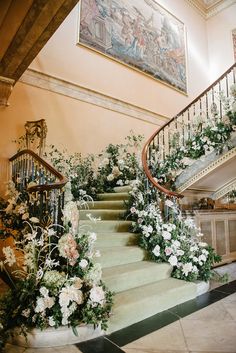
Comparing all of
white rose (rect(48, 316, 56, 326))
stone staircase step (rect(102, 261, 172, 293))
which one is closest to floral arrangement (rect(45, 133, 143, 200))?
stone staircase step (rect(102, 261, 172, 293))

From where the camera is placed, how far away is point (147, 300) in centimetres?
288

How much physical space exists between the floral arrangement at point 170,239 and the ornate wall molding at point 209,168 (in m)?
0.92

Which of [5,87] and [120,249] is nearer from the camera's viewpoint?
[120,249]

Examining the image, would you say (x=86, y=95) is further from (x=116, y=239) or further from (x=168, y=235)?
(x=168, y=235)

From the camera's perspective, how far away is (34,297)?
234 cm

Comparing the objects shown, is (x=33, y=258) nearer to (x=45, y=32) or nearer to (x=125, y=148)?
(x=45, y=32)

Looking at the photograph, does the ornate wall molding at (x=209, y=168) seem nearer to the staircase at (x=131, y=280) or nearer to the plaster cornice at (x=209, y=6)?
the staircase at (x=131, y=280)

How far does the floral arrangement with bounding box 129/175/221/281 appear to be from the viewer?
366cm

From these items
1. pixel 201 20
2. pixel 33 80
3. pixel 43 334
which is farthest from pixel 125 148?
pixel 201 20

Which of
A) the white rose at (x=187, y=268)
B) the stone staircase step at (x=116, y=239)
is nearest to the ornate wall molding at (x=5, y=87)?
the stone staircase step at (x=116, y=239)

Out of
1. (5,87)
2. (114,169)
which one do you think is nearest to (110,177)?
(114,169)

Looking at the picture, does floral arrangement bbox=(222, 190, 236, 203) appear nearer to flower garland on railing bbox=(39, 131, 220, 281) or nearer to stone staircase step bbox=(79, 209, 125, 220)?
flower garland on railing bbox=(39, 131, 220, 281)

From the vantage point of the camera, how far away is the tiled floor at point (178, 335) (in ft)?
7.22

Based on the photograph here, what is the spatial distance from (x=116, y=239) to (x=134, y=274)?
2.41ft
